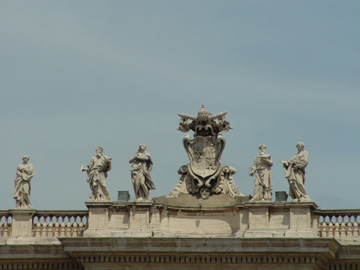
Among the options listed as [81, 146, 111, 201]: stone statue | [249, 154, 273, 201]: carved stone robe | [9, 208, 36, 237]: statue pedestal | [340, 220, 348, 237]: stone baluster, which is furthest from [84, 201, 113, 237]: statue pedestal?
[340, 220, 348, 237]: stone baluster

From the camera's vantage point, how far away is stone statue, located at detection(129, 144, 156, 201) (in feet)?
213

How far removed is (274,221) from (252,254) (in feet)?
5.22

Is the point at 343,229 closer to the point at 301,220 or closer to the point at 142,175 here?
the point at 301,220

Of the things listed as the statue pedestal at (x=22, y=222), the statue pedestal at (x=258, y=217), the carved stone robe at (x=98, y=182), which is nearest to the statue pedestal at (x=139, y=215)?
the carved stone robe at (x=98, y=182)

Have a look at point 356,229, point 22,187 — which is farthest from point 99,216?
point 356,229

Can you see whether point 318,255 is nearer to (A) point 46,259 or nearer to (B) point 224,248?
(B) point 224,248

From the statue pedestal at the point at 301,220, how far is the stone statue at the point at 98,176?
6.49 meters

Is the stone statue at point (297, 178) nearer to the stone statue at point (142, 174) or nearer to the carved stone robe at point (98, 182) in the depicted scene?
the stone statue at point (142, 174)

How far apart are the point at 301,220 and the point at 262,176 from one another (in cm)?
209

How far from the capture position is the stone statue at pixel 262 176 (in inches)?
2549

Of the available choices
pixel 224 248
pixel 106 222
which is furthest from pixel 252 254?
pixel 106 222

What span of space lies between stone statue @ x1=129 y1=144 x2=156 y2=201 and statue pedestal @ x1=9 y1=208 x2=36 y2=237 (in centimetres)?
380

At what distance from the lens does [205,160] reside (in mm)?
66312

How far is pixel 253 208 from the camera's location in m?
64.6
